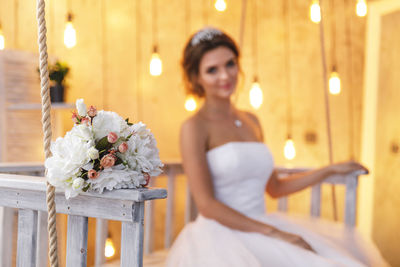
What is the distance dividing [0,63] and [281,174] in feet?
6.19

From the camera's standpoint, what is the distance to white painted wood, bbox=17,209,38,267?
1209mm

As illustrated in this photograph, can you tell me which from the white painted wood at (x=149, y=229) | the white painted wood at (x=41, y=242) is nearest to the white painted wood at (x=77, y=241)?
the white painted wood at (x=41, y=242)

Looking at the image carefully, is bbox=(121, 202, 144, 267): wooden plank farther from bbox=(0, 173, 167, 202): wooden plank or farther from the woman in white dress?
the woman in white dress

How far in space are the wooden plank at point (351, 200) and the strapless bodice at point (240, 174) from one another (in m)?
0.46

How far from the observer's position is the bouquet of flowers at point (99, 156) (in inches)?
38.6

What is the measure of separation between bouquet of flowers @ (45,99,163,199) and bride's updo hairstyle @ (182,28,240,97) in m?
1.09

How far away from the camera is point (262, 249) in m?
1.75

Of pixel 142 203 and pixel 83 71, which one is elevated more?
pixel 83 71

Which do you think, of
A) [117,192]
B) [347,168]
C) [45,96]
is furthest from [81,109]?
[347,168]

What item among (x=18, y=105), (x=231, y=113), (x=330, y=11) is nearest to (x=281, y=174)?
(x=231, y=113)

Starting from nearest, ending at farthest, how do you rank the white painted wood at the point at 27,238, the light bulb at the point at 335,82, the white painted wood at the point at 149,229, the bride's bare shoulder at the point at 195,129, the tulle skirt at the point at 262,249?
the white painted wood at the point at 27,238
the tulle skirt at the point at 262,249
the bride's bare shoulder at the point at 195,129
the white painted wood at the point at 149,229
the light bulb at the point at 335,82

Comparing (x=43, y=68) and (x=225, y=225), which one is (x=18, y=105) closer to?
(x=225, y=225)

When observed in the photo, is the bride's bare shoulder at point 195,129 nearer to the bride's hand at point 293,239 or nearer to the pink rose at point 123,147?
the bride's hand at point 293,239

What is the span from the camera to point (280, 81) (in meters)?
3.53
